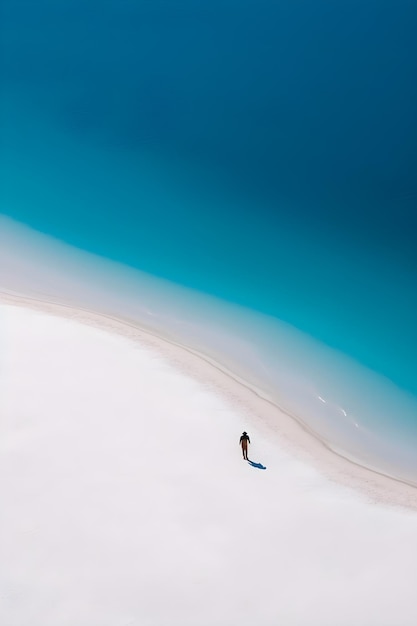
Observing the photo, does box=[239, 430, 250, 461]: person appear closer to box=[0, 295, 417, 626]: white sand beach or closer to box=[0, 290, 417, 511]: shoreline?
box=[0, 295, 417, 626]: white sand beach

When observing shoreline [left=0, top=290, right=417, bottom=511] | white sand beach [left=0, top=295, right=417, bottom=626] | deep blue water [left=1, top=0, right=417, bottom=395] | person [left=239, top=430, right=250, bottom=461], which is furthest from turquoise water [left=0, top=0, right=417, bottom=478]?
person [left=239, top=430, right=250, bottom=461]

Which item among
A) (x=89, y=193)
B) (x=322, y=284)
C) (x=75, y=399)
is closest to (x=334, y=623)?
(x=75, y=399)

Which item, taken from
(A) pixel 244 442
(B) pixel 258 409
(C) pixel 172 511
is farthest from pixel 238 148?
(C) pixel 172 511

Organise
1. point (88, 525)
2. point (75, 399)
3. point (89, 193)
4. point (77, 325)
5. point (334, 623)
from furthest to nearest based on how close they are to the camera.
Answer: point (89, 193) → point (77, 325) → point (75, 399) → point (88, 525) → point (334, 623)

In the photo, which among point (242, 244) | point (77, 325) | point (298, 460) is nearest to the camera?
point (298, 460)

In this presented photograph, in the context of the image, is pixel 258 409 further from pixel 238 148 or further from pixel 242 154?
pixel 238 148

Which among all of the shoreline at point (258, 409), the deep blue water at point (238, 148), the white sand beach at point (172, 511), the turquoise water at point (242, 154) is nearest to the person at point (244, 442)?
the white sand beach at point (172, 511)

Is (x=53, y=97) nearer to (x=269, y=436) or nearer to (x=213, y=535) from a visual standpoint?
(x=269, y=436)
